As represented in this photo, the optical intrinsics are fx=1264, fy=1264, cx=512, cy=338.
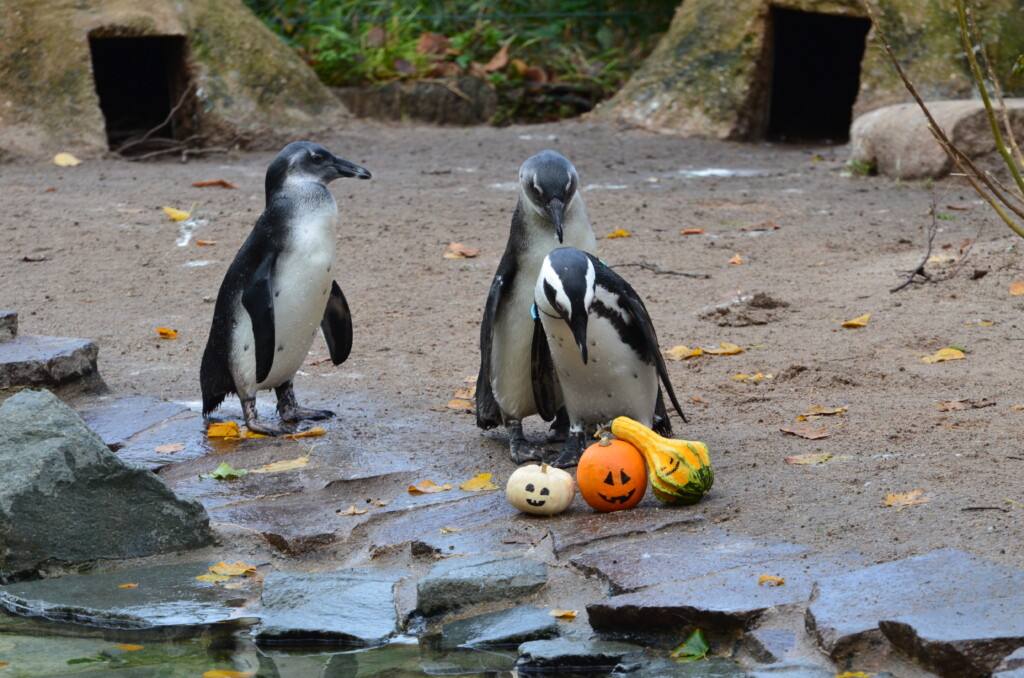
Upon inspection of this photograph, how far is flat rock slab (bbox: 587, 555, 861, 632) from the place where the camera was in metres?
2.95

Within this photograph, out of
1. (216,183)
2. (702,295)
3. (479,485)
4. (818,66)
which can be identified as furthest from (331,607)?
(818,66)

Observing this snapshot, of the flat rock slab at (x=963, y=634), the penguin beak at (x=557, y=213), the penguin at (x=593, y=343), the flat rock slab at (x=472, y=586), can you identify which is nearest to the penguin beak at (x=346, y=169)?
the penguin beak at (x=557, y=213)

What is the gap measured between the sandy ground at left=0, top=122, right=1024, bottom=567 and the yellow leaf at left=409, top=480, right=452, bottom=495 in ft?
0.72

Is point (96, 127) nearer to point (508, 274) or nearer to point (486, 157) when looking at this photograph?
point (486, 157)

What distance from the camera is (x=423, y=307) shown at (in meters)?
6.91

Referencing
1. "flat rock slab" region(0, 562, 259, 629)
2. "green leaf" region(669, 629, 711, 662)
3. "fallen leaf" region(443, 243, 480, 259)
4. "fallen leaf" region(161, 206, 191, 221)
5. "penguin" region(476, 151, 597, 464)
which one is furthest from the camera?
"fallen leaf" region(161, 206, 191, 221)

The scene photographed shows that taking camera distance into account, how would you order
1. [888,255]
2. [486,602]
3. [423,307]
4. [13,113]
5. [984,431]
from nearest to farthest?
[486,602], [984,431], [423,307], [888,255], [13,113]

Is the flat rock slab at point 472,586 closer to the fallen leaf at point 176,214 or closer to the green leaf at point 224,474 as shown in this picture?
the green leaf at point 224,474

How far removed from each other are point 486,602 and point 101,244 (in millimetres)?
5459

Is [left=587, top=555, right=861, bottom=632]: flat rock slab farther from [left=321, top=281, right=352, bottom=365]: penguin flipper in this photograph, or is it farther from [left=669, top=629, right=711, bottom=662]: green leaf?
[left=321, top=281, right=352, bottom=365]: penguin flipper

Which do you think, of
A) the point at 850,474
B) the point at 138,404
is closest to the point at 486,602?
the point at 850,474

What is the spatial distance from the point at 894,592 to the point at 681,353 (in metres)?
2.94

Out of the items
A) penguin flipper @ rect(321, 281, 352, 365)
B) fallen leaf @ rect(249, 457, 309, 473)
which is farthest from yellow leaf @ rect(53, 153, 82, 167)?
fallen leaf @ rect(249, 457, 309, 473)

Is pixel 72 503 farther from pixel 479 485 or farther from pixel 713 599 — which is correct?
pixel 713 599
